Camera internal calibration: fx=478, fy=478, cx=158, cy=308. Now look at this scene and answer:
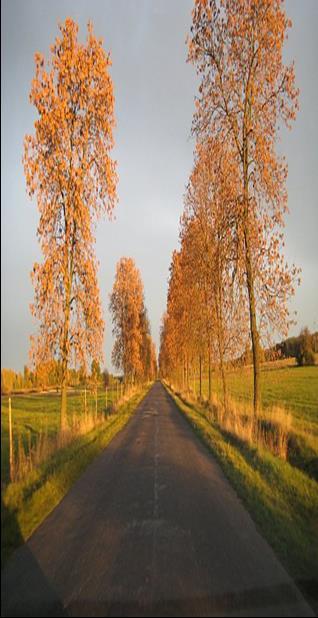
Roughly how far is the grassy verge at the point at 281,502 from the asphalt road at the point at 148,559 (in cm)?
21

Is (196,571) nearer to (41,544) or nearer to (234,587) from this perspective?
(234,587)

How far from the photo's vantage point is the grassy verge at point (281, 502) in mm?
4996

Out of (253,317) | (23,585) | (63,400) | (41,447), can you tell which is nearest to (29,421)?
(63,400)

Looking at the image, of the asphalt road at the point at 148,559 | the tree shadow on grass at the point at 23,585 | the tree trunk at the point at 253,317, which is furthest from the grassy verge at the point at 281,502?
the tree trunk at the point at 253,317

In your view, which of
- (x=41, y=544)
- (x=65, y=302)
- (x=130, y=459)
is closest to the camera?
(x=41, y=544)

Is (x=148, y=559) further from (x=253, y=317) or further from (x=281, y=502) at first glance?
(x=253, y=317)

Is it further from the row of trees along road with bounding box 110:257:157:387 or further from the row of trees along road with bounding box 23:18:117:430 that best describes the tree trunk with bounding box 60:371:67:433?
the row of trees along road with bounding box 110:257:157:387

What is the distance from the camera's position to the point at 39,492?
7.55 meters

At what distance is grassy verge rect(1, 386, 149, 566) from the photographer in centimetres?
577

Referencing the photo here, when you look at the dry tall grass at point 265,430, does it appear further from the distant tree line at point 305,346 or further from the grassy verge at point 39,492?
the distant tree line at point 305,346

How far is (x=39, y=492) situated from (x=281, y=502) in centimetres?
376

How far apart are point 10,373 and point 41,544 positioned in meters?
1.99

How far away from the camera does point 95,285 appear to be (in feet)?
45.2

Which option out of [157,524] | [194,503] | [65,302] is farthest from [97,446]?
[157,524]
